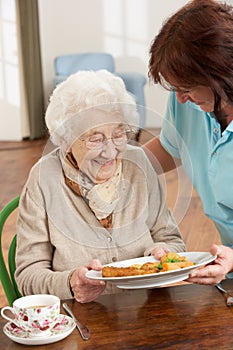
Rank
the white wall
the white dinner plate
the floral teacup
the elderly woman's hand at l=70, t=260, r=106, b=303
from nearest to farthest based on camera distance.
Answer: the floral teacup, the white dinner plate, the elderly woman's hand at l=70, t=260, r=106, b=303, the white wall

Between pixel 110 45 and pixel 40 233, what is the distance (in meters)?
7.17

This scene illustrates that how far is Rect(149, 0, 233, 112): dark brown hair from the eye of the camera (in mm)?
1561

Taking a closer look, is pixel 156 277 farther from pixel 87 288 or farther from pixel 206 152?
pixel 206 152

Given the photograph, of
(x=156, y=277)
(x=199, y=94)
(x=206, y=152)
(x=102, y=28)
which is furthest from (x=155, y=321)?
(x=102, y=28)

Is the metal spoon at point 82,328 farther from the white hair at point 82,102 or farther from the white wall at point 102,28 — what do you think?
the white wall at point 102,28

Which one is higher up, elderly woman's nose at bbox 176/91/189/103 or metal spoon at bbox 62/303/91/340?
elderly woman's nose at bbox 176/91/189/103

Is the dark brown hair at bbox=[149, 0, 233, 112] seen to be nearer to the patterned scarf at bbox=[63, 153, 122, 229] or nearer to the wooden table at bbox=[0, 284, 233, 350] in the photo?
the patterned scarf at bbox=[63, 153, 122, 229]

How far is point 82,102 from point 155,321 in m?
0.56

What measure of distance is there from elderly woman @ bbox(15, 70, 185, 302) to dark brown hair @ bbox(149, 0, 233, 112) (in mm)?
172

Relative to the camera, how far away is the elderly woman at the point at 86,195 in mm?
1690

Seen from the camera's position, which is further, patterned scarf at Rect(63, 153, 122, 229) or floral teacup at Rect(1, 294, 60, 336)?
patterned scarf at Rect(63, 153, 122, 229)

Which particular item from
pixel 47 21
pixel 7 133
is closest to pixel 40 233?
pixel 7 133

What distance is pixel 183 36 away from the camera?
1581 millimetres

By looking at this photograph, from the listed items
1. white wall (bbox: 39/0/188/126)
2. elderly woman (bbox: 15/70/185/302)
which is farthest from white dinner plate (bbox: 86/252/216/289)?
white wall (bbox: 39/0/188/126)
